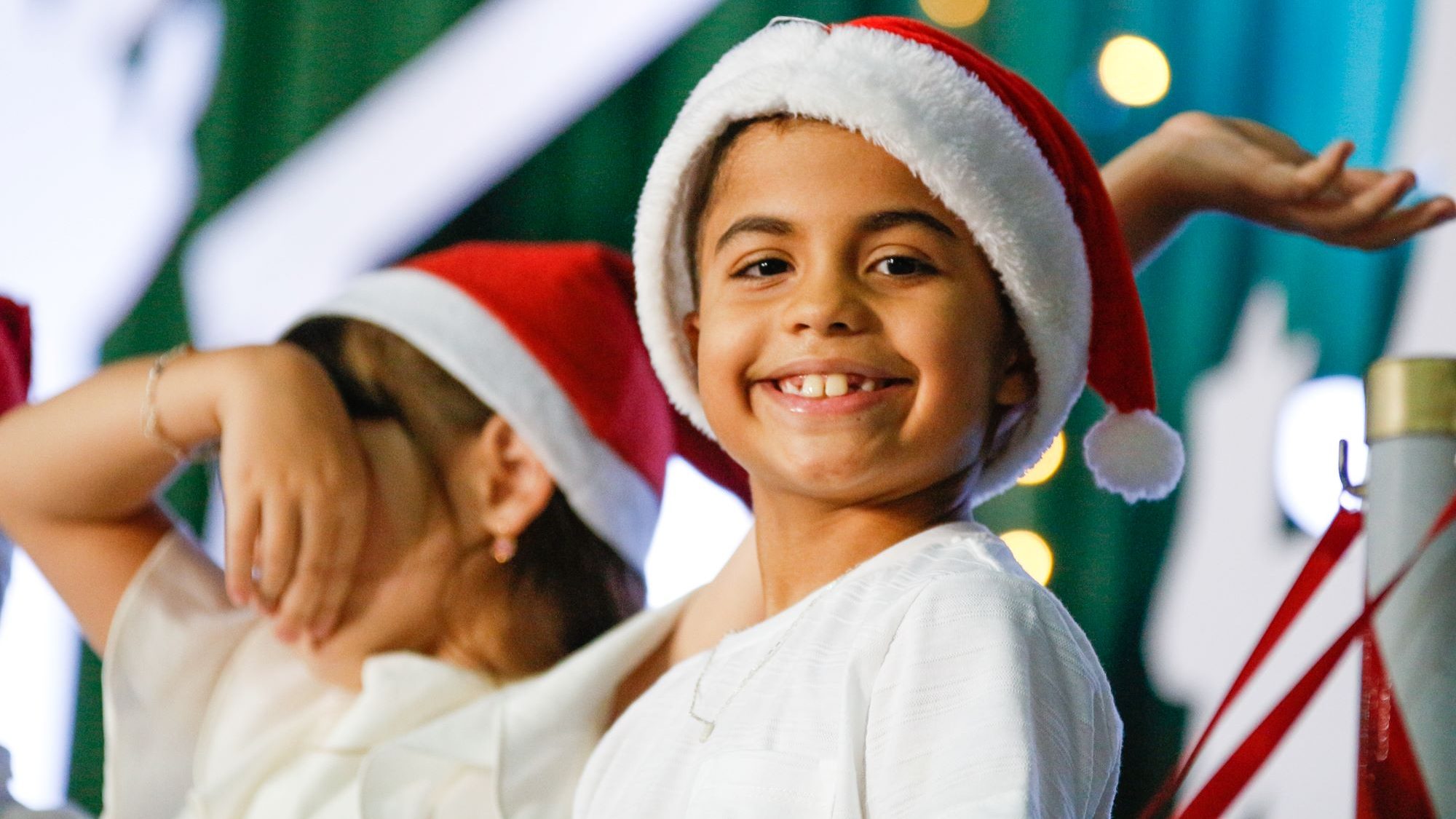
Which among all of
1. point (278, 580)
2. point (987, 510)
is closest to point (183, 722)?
point (278, 580)

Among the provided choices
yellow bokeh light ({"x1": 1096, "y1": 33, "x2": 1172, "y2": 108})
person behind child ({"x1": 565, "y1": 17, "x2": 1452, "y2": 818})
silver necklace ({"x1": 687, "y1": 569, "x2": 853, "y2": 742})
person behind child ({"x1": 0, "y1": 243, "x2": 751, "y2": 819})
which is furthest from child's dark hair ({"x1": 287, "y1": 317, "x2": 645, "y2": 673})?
yellow bokeh light ({"x1": 1096, "y1": 33, "x2": 1172, "y2": 108})

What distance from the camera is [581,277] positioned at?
4.03 ft

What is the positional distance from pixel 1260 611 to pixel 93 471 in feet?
3.76

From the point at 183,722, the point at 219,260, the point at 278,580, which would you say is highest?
the point at 219,260

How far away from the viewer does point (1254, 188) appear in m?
0.95

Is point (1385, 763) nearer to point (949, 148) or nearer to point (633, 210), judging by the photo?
point (949, 148)

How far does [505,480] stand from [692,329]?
1.02 feet

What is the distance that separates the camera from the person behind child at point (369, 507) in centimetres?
110

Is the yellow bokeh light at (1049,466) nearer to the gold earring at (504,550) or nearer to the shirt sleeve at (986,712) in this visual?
the gold earring at (504,550)

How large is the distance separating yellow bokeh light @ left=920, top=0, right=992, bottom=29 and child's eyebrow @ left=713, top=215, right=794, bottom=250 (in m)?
0.80

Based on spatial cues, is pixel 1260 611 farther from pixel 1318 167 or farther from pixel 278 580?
pixel 278 580

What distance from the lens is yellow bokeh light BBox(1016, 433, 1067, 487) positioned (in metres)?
1.53

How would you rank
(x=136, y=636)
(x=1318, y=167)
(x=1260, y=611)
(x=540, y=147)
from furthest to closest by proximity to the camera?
(x=540, y=147)
(x=1260, y=611)
(x=136, y=636)
(x=1318, y=167)

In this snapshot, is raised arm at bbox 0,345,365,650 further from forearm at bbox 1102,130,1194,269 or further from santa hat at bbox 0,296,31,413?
forearm at bbox 1102,130,1194,269
